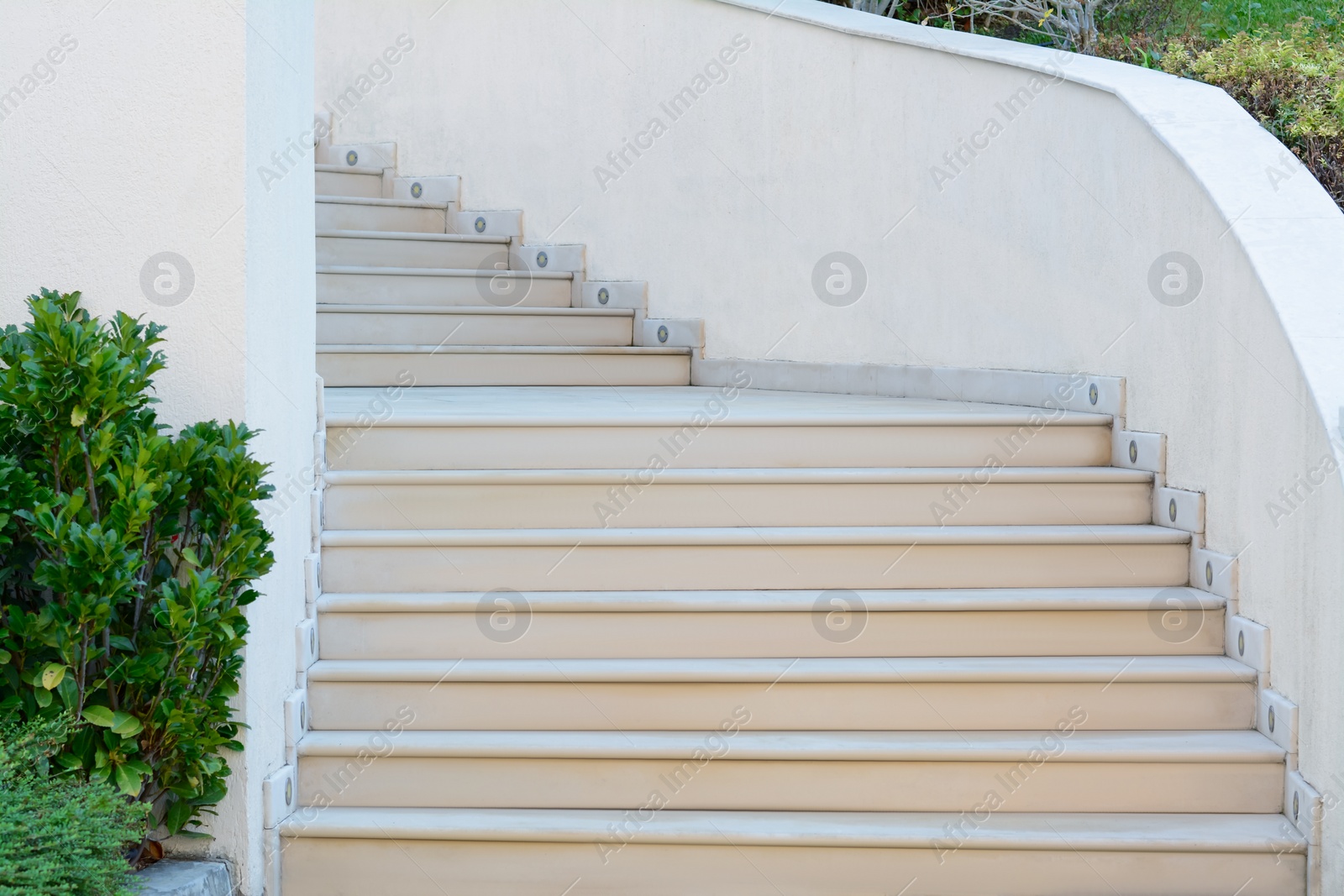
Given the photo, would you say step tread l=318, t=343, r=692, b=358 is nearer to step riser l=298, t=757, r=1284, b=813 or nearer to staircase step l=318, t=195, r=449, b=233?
staircase step l=318, t=195, r=449, b=233

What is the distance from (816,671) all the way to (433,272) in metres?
2.80

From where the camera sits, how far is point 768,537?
2.96 metres

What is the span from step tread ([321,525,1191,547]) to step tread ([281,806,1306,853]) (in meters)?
0.69

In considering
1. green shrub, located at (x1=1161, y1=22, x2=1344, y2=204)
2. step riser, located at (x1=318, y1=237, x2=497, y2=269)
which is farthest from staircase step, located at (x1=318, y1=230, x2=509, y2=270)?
green shrub, located at (x1=1161, y1=22, x2=1344, y2=204)

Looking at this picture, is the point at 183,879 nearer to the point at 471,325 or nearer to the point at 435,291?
the point at 471,325

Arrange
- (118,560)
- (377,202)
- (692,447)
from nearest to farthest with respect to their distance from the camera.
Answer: (118,560) < (692,447) < (377,202)

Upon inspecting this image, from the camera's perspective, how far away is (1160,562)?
293 centimetres

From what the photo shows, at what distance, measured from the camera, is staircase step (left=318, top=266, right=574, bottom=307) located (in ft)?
15.4

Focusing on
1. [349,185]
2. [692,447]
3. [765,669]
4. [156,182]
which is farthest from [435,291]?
[765,669]

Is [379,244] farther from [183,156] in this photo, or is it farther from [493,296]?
[183,156]

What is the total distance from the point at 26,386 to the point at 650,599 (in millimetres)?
1407

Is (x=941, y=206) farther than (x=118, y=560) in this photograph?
Yes

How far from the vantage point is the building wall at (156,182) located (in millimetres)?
2320

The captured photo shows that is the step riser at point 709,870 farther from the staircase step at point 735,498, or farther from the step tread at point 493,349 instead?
the step tread at point 493,349
